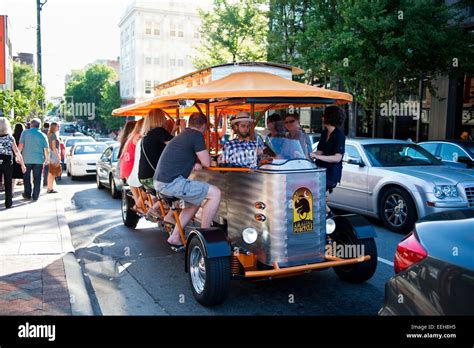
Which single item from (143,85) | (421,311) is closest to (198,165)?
(421,311)

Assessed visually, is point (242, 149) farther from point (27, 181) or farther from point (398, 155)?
point (27, 181)

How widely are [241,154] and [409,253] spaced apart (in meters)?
2.79

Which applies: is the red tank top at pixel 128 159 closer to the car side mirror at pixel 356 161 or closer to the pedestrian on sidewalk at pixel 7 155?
the pedestrian on sidewalk at pixel 7 155

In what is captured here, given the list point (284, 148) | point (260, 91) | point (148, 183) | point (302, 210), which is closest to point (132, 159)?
point (148, 183)

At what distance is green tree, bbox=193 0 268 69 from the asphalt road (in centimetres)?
1872

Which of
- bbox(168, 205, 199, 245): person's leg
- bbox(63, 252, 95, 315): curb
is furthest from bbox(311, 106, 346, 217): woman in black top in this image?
bbox(63, 252, 95, 315): curb

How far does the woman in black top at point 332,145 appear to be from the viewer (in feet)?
21.4

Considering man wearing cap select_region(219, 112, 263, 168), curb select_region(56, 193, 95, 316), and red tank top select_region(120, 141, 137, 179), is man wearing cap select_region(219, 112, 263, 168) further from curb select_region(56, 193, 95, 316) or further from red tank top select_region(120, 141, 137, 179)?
red tank top select_region(120, 141, 137, 179)

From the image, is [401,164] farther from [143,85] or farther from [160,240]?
[143,85]

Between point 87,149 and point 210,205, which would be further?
point 87,149

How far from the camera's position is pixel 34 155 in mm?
11078

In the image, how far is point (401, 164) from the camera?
9.41m

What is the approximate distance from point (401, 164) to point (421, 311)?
23.3 feet

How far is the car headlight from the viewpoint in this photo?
811cm
